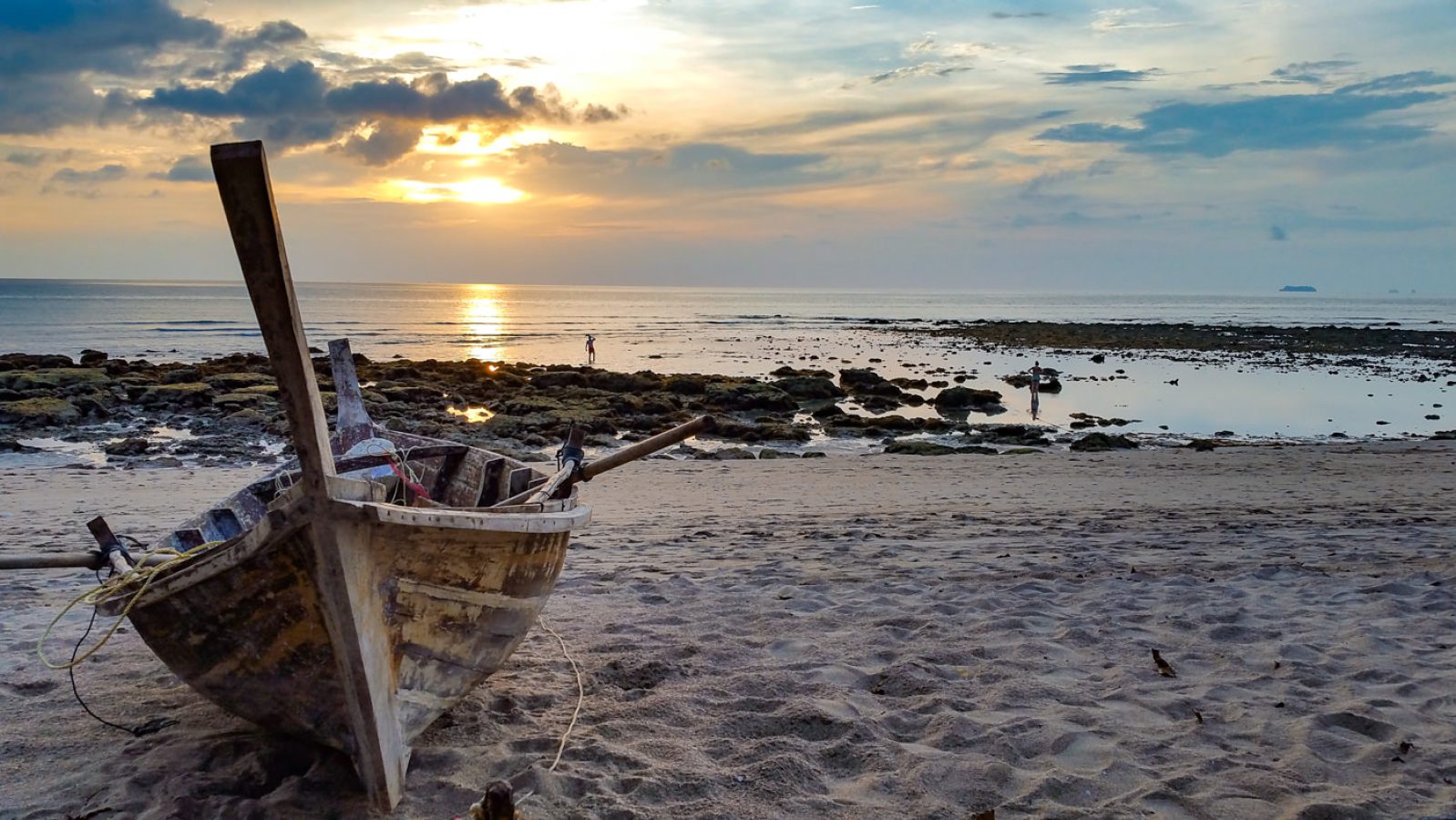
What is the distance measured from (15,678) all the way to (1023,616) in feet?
18.4

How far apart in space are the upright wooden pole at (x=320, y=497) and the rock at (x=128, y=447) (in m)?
13.4

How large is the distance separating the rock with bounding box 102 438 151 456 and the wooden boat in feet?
39.1

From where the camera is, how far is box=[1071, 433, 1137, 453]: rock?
16.2 metres

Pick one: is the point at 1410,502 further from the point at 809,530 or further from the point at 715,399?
the point at 715,399

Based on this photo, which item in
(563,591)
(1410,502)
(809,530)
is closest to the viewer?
(563,591)

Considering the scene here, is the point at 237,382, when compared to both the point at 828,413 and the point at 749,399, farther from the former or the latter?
the point at 828,413

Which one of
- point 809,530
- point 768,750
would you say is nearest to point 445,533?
point 768,750

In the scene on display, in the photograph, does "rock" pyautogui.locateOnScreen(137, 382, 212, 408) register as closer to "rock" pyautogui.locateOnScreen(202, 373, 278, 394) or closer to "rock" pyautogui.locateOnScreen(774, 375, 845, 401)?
"rock" pyautogui.locateOnScreen(202, 373, 278, 394)

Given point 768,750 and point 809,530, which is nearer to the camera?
point 768,750

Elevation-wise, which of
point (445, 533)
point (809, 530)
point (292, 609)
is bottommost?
point (809, 530)

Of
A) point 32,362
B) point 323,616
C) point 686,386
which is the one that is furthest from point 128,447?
point 32,362

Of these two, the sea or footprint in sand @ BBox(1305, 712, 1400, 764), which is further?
the sea

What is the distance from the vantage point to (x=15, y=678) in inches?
195

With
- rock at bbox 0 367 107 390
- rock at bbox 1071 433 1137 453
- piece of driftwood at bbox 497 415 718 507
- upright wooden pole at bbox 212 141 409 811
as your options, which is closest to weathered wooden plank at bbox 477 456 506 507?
piece of driftwood at bbox 497 415 718 507
